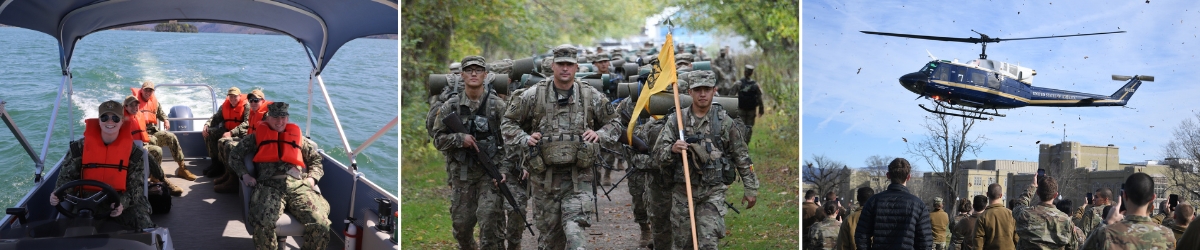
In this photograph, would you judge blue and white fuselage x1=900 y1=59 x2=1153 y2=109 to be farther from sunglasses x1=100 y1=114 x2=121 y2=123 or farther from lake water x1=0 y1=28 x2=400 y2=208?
lake water x1=0 y1=28 x2=400 y2=208

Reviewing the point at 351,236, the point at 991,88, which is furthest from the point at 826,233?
the point at 991,88

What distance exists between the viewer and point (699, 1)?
16.3m

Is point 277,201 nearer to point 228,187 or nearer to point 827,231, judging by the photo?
point 228,187

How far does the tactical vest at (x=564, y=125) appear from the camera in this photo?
23.7ft

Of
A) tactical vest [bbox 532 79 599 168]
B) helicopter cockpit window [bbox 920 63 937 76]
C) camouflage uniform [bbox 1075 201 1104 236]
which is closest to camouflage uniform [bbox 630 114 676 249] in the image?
tactical vest [bbox 532 79 599 168]

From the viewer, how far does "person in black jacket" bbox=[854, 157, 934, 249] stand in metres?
6.26

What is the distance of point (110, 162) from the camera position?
7070mm

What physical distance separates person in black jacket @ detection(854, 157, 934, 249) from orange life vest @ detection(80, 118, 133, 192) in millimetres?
5031

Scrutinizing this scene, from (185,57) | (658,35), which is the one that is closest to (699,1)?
(658,35)

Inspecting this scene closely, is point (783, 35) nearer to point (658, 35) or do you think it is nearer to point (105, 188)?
point (658, 35)

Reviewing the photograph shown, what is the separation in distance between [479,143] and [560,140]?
95 centimetres

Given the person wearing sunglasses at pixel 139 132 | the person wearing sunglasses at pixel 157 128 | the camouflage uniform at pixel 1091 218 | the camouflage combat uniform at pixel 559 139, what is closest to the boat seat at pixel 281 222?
the person wearing sunglasses at pixel 139 132

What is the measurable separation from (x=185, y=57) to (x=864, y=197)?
48501 mm

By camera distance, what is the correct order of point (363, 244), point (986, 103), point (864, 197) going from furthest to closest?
point (986, 103) → point (864, 197) → point (363, 244)
